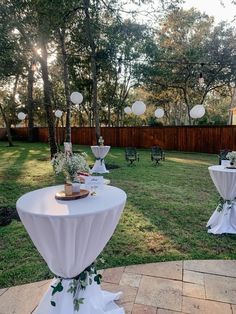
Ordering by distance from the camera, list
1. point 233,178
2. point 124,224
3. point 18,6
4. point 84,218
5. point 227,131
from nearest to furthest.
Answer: point 84,218 → point 233,178 → point 124,224 → point 18,6 → point 227,131

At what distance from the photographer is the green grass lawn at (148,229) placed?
10.2ft

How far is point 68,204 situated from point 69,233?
0.30 metres

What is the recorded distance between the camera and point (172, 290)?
250 cm

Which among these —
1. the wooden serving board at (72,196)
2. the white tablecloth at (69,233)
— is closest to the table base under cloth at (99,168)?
the wooden serving board at (72,196)

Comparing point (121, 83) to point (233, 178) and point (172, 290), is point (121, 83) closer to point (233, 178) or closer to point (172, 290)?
point (233, 178)

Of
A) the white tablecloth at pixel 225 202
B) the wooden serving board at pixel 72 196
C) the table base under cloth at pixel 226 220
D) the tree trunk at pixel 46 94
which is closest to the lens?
the wooden serving board at pixel 72 196

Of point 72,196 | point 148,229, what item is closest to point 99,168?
point 148,229

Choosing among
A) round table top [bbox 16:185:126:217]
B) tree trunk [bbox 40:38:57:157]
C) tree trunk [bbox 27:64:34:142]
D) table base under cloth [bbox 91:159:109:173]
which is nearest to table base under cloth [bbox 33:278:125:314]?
round table top [bbox 16:185:126:217]

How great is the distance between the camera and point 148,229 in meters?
4.00

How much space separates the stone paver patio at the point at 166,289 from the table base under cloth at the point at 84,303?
141 millimetres

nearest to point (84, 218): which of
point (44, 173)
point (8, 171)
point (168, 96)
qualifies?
point (44, 173)

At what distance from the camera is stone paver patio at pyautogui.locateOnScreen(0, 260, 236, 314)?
227 cm

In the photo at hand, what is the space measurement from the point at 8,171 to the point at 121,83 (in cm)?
1303

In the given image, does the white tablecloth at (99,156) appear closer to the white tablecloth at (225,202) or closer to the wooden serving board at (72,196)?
the white tablecloth at (225,202)
